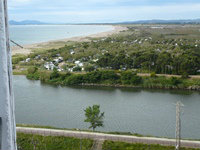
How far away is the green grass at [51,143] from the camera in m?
4.97

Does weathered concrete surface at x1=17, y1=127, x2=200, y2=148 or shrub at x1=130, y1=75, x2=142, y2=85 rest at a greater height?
shrub at x1=130, y1=75, x2=142, y2=85

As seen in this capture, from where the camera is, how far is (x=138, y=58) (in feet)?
→ 43.2

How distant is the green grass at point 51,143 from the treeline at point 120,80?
604 centimetres

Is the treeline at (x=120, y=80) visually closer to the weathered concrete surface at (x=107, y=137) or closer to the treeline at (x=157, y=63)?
the treeline at (x=157, y=63)

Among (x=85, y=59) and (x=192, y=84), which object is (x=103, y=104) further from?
(x=85, y=59)

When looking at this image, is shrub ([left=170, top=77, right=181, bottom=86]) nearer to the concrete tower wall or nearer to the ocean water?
the concrete tower wall

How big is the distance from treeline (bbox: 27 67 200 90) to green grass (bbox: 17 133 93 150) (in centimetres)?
604

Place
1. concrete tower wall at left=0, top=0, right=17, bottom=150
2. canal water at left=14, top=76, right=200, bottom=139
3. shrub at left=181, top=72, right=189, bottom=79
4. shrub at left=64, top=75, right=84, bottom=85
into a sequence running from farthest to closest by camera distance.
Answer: shrub at left=64, top=75, right=84, bottom=85
shrub at left=181, top=72, right=189, bottom=79
canal water at left=14, top=76, right=200, bottom=139
concrete tower wall at left=0, top=0, right=17, bottom=150

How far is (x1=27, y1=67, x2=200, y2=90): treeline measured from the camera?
10539mm

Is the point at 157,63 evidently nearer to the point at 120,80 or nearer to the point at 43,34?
the point at 120,80

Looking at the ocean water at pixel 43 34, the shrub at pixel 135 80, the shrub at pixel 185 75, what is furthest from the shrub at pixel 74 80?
the ocean water at pixel 43 34

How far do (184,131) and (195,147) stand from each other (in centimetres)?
144

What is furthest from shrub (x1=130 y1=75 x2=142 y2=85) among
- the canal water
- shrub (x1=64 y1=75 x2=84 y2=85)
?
shrub (x1=64 y1=75 x2=84 y2=85)

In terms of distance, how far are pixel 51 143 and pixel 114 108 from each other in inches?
134
